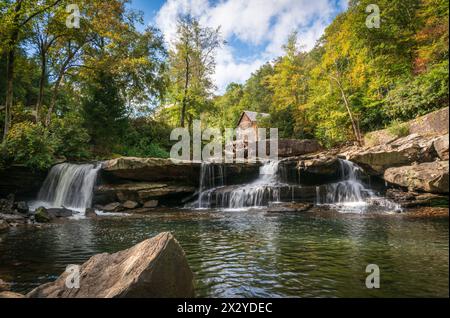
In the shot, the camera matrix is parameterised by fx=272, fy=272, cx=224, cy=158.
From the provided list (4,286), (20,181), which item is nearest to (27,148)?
(20,181)

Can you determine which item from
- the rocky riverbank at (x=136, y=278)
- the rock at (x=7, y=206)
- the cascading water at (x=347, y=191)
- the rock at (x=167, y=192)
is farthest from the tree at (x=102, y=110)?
the rocky riverbank at (x=136, y=278)

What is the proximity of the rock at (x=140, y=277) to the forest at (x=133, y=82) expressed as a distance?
725 centimetres

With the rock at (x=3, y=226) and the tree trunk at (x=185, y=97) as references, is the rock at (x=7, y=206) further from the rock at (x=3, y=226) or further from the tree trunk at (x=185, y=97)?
the tree trunk at (x=185, y=97)

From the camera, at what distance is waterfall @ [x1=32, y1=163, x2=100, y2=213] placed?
15250 mm

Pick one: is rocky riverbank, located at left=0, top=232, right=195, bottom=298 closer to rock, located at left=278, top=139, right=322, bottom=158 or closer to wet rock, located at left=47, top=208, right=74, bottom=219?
wet rock, located at left=47, top=208, right=74, bottom=219

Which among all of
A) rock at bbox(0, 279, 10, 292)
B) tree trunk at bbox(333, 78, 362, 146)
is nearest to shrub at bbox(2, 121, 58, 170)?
rock at bbox(0, 279, 10, 292)

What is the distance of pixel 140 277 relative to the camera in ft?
9.50

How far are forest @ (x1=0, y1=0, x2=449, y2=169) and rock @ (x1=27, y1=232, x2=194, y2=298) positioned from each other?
7246mm

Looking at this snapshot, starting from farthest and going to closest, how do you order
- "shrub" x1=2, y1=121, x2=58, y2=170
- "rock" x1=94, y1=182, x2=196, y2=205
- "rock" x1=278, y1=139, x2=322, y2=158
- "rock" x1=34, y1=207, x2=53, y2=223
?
"rock" x1=278, y1=139, x2=322, y2=158 → "rock" x1=94, y1=182, x2=196, y2=205 → "shrub" x1=2, y1=121, x2=58, y2=170 → "rock" x1=34, y1=207, x2=53, y2=223

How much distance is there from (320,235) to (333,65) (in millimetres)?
19323

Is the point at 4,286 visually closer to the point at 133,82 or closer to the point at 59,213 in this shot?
the point at 59,213

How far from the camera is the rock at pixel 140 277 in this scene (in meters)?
2.90

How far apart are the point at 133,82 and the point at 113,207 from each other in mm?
13355
